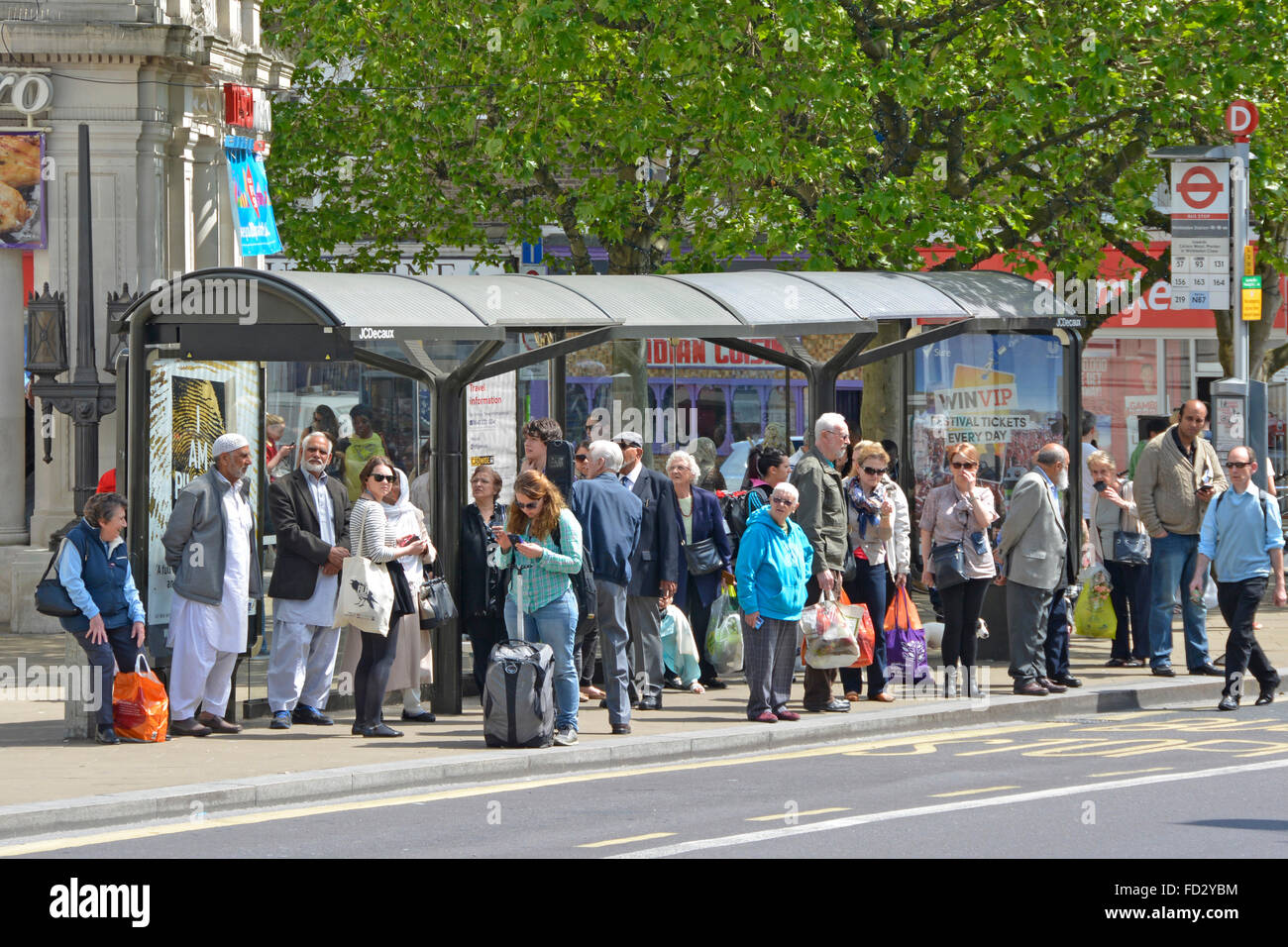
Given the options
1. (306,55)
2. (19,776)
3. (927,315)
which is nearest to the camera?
(19,776)

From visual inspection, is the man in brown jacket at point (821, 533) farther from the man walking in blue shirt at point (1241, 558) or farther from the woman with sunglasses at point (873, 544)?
the man walking in blue shirt at point (1241, 558)

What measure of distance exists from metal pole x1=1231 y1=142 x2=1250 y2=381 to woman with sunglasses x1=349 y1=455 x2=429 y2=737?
717 centimetres

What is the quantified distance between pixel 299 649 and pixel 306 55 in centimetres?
1407

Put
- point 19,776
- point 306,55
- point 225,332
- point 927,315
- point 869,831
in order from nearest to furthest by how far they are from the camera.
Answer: point 869,831, point 19,776, point 225,332, point 927,315, point 306,55

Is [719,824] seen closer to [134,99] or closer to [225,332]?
[225,332]

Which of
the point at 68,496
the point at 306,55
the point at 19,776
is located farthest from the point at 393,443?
the point at 306,55

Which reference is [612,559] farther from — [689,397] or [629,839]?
[689,397]

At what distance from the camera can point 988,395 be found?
15602mm

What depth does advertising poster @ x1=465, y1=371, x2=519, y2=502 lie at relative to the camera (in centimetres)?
1402

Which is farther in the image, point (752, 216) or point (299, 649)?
point (752, 216)

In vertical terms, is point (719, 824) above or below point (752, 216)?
below

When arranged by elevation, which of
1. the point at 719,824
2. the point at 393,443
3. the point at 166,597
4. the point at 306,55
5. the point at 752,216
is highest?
the point at 306,55

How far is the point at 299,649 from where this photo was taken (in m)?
12.1

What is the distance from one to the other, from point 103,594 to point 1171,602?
24.0 feet
